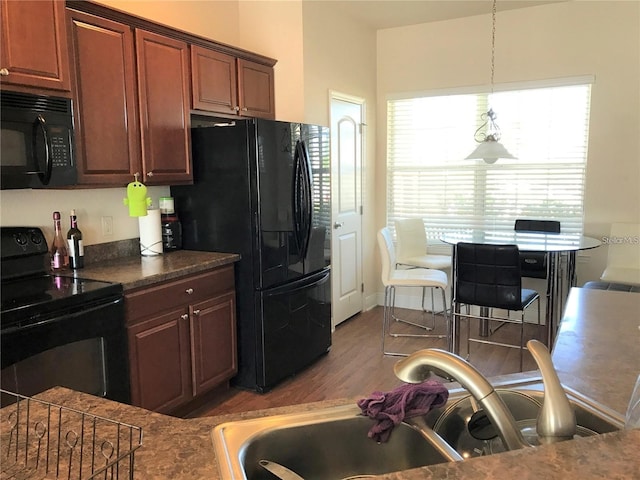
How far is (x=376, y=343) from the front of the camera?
419 centimetres

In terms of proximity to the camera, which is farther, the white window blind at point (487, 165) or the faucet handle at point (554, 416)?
the white window blind at point (487, 165)

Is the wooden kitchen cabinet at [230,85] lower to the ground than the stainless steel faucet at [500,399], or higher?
higher

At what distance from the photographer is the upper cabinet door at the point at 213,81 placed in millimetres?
3234

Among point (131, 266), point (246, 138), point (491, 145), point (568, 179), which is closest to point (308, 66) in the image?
point (246, 138)

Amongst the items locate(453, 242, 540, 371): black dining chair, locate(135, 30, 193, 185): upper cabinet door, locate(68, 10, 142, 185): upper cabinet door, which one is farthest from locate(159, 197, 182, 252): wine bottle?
locate(453, 242, 540, 371): black dining chair

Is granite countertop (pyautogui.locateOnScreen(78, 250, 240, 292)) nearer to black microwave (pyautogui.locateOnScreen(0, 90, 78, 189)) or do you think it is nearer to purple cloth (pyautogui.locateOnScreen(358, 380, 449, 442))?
black microwave (pyautogui.locateOnScreen(0, 90, 78, 189))

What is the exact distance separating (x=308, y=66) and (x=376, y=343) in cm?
223

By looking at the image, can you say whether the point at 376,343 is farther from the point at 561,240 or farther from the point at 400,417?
the point at 400,417

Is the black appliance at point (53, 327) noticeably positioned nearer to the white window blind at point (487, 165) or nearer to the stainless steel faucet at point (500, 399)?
the stainless steel faucet at point (500, 399)

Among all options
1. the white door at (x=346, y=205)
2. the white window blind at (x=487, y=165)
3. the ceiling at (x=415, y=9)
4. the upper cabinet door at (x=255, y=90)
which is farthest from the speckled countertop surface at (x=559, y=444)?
the ceiling at (x=415, y=9)

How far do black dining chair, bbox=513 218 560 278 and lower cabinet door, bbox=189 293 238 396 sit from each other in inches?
93.1

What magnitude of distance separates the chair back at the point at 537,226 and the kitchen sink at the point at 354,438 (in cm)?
357

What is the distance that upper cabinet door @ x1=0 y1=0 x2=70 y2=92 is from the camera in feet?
6.95

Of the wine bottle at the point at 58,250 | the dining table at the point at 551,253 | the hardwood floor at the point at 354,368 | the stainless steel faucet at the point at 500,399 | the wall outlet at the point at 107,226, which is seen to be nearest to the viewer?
the stainless steel faucet at the point at 500,399
